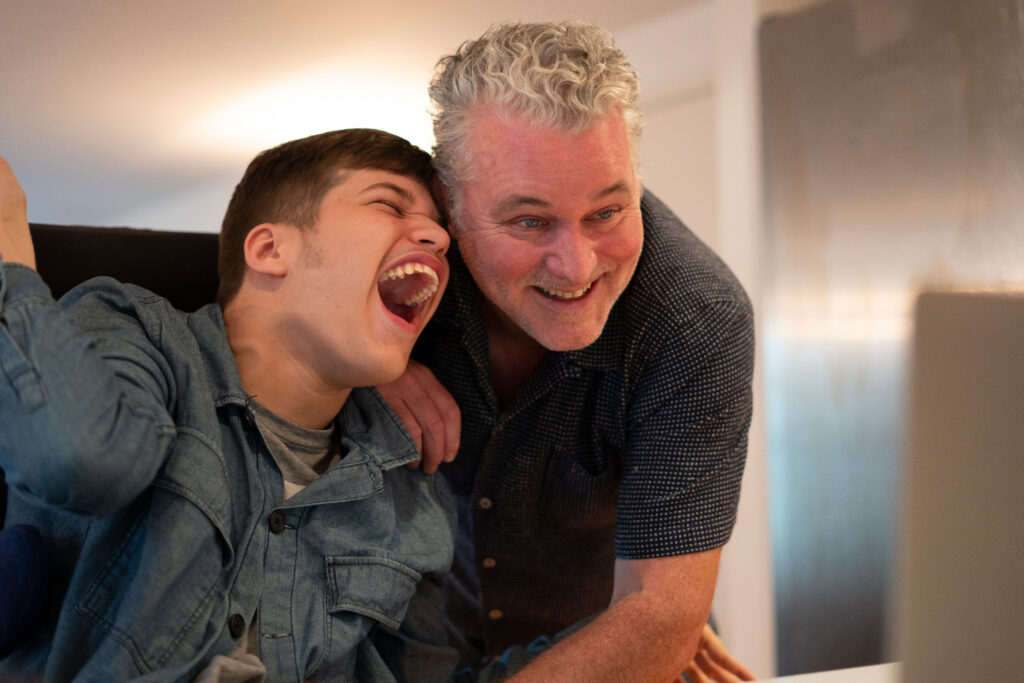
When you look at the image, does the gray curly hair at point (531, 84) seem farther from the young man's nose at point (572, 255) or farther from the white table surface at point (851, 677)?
the white table surface at point (851, 677)

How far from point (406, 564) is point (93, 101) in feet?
3.10

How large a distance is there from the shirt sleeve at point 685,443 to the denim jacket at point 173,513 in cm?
28

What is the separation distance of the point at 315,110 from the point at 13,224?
1.04 m

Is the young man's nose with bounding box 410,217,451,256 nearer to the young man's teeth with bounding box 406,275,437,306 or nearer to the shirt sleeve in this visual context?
the young man's teeth with bounding box 406,275,437,306

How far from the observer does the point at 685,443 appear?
3.74ft

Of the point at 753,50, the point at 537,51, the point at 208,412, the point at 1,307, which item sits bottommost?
the point at 208,412

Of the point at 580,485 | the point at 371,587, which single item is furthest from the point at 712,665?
the point at 371,587

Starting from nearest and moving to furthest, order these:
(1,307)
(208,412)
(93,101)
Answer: (1,307) → (208,412) → (93,101)

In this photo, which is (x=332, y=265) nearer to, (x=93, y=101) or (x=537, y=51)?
(x=537, y=51)

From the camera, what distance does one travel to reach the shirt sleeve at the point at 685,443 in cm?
113

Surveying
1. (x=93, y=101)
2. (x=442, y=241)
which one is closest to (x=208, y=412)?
(x=442, y=241)

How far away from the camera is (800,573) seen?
257 cm

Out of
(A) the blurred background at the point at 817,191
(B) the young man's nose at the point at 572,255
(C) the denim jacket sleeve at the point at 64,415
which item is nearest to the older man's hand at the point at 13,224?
(C) the denim jacket sleeve at the point at 64,415

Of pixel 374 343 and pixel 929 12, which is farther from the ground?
pixel 929 12
